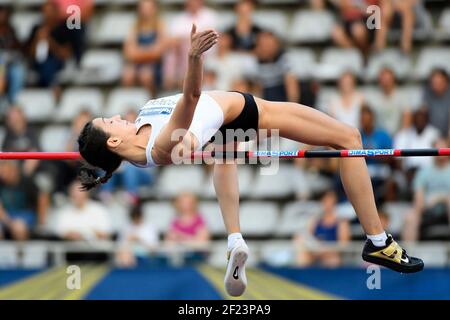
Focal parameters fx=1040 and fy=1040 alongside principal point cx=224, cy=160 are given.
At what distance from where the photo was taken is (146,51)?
12094 mm

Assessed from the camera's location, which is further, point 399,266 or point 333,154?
point 399,266

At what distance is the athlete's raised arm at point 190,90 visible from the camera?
5875 mm

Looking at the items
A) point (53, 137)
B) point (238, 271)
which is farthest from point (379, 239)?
point (53, 137)

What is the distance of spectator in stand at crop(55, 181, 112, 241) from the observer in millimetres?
10844

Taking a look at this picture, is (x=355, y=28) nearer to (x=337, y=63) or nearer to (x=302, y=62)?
(x=337, y=63)

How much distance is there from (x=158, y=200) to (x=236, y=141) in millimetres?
4692

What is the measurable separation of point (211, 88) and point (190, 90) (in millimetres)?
5381

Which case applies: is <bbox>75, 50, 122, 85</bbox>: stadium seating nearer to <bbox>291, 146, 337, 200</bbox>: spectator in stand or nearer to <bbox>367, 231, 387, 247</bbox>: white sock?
<bbox>291, 146, 337, 200</bbox>: spectator in stand

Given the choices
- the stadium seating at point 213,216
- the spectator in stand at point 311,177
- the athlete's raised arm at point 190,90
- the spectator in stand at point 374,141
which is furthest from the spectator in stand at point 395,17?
the athlete's raised arm at point 190,90

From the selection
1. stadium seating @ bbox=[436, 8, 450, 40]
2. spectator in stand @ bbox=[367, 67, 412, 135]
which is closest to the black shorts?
spectator in stand @ bbox=[367, 67, 412, 135]

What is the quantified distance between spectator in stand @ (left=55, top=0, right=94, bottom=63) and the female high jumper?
5.48m

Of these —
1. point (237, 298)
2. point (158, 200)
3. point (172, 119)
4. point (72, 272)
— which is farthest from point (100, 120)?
point (158, 200)
